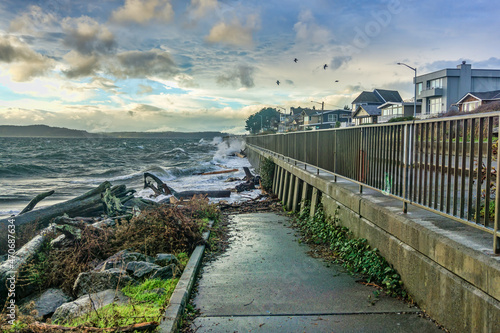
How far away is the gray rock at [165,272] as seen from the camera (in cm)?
552

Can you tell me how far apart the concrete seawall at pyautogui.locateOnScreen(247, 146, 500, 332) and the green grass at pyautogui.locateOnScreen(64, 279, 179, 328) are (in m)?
2.83

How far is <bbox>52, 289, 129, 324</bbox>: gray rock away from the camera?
14.6ft

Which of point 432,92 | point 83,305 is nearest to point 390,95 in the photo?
point 432,92

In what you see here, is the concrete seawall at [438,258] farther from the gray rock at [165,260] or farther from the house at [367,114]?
the house at [367,114]

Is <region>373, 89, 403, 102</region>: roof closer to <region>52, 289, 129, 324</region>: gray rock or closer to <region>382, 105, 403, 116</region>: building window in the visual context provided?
<region>382, 105, 403, 116</region>: building window

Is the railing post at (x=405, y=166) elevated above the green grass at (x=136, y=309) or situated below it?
above

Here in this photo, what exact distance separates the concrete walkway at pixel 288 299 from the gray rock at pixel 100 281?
1.07 m

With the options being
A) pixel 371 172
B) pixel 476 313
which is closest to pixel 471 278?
pixel 476 313

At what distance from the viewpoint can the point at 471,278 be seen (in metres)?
3.35

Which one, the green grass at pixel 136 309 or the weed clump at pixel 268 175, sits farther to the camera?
the weed clump at pixel 268 175

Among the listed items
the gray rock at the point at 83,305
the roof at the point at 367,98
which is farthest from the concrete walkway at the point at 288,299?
the roof at the point at 367,98

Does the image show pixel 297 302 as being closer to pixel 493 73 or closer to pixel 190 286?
pixel 190 286

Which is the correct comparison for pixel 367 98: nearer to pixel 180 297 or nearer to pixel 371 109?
pixel 371 109

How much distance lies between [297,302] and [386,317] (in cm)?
105
